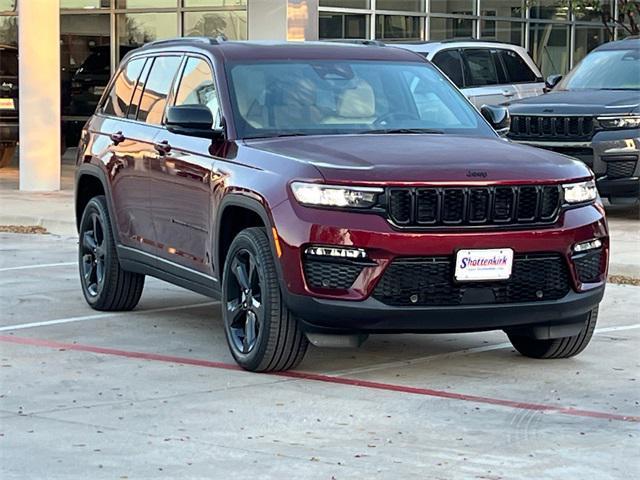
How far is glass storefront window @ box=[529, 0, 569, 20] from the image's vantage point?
28938 mm

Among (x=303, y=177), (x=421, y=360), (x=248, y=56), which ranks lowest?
(x=421, y=360)

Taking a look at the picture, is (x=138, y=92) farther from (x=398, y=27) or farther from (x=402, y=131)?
(x=398, y=27)

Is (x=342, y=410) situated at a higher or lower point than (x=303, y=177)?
lower

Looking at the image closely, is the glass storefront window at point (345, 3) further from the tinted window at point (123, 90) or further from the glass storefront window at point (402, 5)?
the tinted window at point (123, 90)

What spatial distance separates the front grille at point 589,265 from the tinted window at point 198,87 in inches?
90.3

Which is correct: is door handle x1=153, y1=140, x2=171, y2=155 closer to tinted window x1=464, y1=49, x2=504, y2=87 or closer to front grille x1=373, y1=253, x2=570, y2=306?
front grille x1=373, y1=253, x2=570, y2=306

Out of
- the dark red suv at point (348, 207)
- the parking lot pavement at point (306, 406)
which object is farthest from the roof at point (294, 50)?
the parking lot pavement at point (306, 406)

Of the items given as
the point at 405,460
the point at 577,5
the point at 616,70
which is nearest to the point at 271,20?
the point at 616,70

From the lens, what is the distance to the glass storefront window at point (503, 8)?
27.4 meters

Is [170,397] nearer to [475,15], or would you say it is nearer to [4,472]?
[4,472]

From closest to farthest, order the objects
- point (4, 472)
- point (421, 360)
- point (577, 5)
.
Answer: point (4, 472) < point (421, 360) < point (577, 5)

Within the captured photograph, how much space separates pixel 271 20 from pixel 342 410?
44.0 ft

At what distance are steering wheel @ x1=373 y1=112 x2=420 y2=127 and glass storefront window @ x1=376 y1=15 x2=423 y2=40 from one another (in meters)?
16.0

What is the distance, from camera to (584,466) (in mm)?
5914
